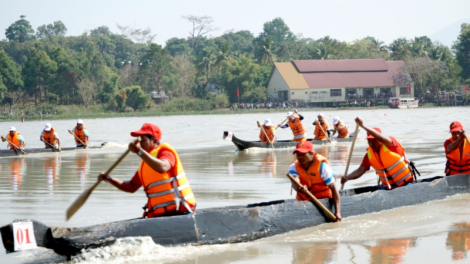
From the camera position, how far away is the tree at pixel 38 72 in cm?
6750

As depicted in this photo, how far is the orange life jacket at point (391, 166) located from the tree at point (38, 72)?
203ft

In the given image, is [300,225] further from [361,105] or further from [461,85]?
[461,85]

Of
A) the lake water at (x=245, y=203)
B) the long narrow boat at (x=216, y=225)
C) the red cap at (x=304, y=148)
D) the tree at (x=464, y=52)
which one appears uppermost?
the tree at (x=464, y=52)

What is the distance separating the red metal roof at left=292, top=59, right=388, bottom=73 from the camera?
73.3 m

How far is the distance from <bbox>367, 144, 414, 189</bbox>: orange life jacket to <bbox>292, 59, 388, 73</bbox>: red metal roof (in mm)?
63458

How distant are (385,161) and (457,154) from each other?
210 centimetres

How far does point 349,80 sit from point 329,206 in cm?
6501

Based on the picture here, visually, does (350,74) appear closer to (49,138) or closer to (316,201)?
(49,138)

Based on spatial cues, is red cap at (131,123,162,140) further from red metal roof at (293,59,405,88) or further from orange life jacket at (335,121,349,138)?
red metal roof at (293,59,405,88)

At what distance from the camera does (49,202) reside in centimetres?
1134

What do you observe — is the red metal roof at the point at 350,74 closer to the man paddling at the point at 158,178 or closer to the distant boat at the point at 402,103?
the distant boat at the point at 402,103

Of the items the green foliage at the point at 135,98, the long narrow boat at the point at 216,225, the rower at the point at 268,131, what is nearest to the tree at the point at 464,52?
the green foliage at the point at 135,98

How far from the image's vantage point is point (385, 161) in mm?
9305

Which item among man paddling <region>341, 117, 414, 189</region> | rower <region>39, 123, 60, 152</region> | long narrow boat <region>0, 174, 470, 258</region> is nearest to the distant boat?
rower <region>39, 123, 60, 152</region>
